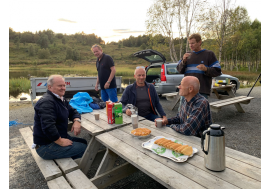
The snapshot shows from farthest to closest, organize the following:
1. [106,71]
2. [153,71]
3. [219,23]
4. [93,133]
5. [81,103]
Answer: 1. [219,23]
2. [153,71]
3. [106,71]
4. [81,103]
5. [93,133]

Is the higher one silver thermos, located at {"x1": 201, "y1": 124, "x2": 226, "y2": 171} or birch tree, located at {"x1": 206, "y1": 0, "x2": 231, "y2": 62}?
birch tree, located at {"x1": 206, "y1": 0, "x2": 231, "y2": 62}

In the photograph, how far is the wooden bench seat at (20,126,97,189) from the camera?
139 cm

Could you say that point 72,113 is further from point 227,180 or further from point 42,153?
point 227,180

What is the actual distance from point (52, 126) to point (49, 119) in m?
0.08

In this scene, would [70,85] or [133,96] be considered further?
[70,85]

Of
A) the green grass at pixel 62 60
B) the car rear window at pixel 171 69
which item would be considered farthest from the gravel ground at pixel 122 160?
the green grass at pixel 62 60

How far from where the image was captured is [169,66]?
263 inches

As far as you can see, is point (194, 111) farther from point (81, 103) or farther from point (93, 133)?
point (81, 103)

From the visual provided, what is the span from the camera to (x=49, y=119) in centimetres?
176

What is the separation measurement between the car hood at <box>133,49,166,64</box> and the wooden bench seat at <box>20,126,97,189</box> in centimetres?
522

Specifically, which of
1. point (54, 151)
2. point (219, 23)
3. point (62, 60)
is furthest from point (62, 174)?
point (62, 60)

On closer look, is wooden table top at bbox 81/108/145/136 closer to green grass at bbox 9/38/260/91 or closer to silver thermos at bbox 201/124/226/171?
silver thermos at bbox 201/124/226/171

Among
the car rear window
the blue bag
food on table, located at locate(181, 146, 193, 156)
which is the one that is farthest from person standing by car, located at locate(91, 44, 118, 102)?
the car rear window

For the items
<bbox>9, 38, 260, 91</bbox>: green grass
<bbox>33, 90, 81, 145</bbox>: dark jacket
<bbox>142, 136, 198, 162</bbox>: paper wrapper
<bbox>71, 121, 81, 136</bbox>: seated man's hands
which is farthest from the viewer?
<bbox>9, 38, 260, 91</bbox>: green grass
